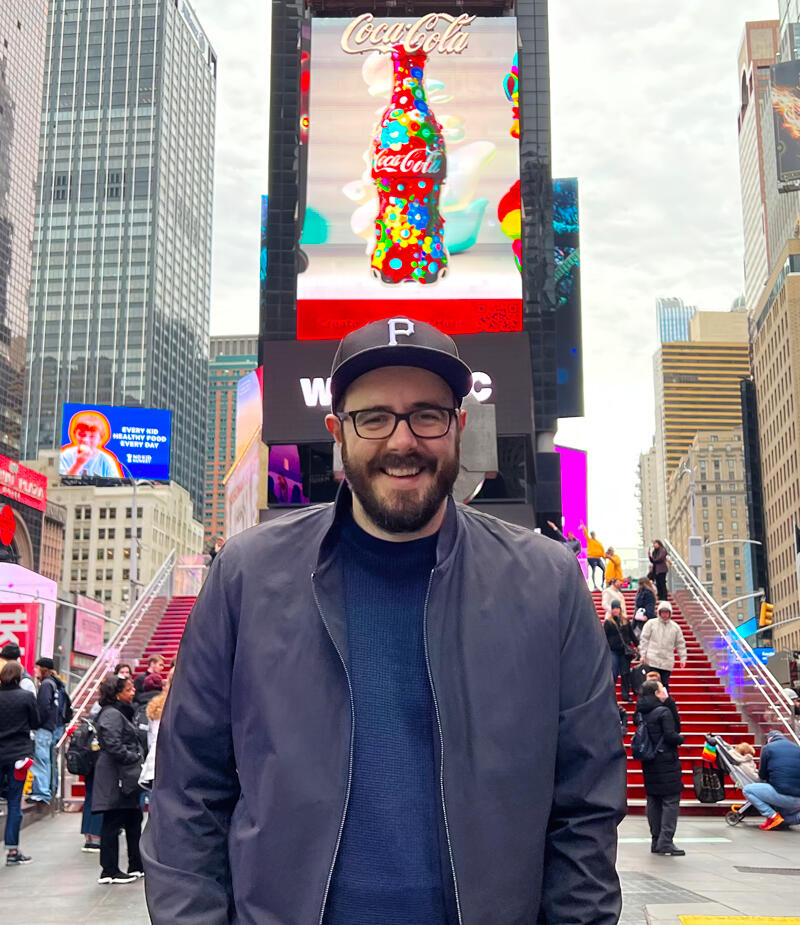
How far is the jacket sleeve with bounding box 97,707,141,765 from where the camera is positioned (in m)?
9.13

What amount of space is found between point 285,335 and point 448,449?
47169mm

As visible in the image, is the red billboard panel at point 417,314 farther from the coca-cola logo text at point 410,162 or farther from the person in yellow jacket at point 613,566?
the person in yellow jacket at point 613,566

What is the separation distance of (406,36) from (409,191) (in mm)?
6780

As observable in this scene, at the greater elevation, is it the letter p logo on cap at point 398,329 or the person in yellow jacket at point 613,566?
the person in yellow jacket at point 613,566

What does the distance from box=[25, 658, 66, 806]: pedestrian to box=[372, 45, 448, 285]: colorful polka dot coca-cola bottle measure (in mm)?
27150

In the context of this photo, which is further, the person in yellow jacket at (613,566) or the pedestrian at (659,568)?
the person in yellow jacket at (613,566)

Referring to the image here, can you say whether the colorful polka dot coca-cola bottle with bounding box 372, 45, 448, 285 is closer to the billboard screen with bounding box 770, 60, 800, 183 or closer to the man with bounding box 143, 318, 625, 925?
the man with bounding box 143, 318, 625, 925

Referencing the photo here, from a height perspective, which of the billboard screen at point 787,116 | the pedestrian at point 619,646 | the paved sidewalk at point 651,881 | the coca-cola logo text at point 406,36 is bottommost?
the paved sidewalk at point 651,881

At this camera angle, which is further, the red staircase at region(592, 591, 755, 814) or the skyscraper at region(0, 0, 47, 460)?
the skyscraper at region(0, 0, 47, 460)

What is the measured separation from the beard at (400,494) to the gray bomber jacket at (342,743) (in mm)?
74

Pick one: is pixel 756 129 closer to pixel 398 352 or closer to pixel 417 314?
pixel 417 314

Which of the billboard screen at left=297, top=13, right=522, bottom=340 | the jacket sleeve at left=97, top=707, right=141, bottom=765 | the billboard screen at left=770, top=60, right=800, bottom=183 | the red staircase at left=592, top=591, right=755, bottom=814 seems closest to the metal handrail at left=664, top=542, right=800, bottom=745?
the red staircase at left=592, top=591, right=755, bottom=814

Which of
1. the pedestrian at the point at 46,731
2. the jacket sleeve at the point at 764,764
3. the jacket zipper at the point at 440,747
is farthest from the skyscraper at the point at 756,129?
the jacket zipper at the point at 440,747

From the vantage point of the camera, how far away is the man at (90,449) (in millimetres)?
37438
